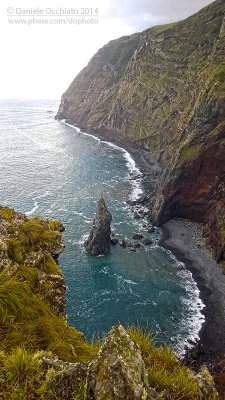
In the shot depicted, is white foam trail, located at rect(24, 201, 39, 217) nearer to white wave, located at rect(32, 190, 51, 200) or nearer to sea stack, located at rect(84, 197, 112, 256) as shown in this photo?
white wave, located at rect(32, 190, 51, 200)

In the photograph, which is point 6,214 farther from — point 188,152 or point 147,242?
point 188,152

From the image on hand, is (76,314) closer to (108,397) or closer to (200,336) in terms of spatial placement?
(200,336)

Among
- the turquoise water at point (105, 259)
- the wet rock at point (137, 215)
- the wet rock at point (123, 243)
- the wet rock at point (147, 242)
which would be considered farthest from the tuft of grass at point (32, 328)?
the wet rock at point (137, 215)

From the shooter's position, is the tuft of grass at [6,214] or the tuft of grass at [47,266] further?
the tuft of grass at [6,214]

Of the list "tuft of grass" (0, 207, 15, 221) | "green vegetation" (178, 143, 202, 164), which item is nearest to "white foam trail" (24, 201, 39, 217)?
"green vegetation" (178, 143, 202, 164)

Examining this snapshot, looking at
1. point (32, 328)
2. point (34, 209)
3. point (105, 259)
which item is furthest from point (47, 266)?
point (34, 209)

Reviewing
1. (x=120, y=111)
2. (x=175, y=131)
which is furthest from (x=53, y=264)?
(x=120, y=111)

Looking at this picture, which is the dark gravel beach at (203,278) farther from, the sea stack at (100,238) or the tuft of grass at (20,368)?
the tuft of grass at (20,368)
